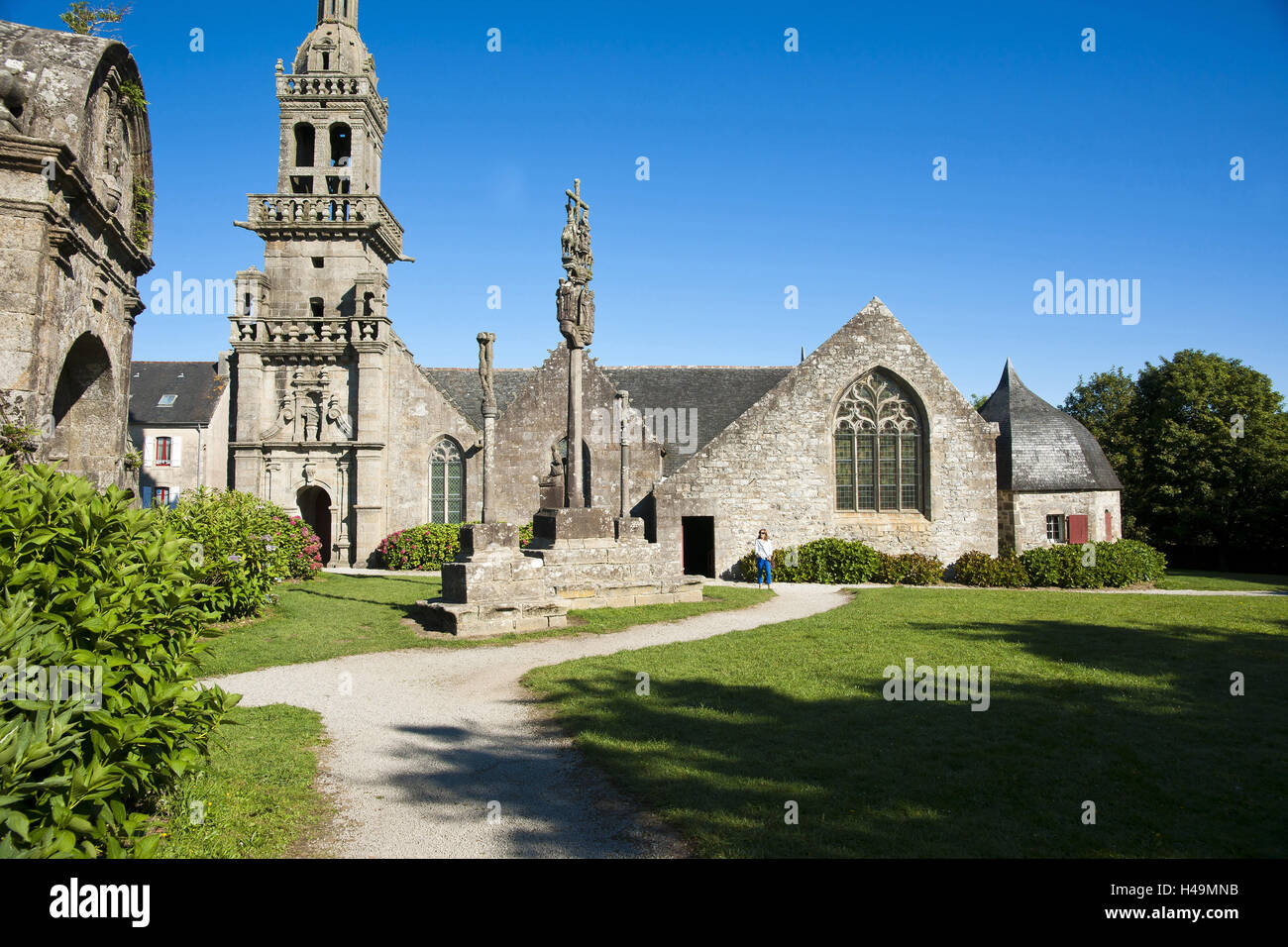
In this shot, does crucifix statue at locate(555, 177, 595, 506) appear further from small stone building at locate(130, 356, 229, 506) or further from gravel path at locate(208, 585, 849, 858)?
small stone building at locate(130, 356, 229, 506)

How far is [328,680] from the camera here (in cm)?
887

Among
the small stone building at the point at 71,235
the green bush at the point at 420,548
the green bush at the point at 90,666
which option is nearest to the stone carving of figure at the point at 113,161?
the small stone building at the point at 71,235

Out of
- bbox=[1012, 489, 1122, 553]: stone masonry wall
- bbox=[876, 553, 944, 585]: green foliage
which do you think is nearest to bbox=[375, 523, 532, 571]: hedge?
bbox=[876, 553, 944, 585]: green foliage

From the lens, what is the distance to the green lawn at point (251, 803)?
14.0 feet

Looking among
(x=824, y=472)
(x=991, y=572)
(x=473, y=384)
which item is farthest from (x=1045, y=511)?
(x=473, y=384)

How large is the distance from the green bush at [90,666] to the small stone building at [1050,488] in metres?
23.4

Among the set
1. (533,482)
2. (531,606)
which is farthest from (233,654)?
(533,482)

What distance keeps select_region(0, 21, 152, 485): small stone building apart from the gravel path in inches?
140

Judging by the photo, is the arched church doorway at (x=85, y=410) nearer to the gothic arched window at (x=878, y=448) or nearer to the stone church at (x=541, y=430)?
the stone church at (x=541, y=430)

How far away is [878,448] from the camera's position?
2277 cm

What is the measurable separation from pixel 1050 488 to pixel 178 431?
130ft

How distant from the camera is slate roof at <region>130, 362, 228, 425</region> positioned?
37.4m
